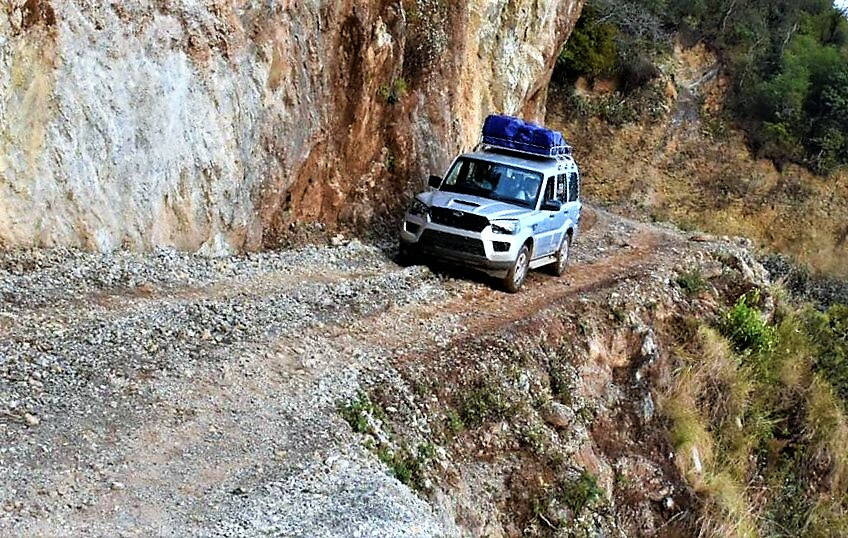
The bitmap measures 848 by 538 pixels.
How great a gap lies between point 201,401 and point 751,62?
111 ft

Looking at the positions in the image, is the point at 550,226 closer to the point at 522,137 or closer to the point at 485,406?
the point at 522,137

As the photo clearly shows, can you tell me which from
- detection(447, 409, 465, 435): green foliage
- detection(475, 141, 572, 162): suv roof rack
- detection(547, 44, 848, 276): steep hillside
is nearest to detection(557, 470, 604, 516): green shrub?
detection(447, 409, 465, 435): green foliage

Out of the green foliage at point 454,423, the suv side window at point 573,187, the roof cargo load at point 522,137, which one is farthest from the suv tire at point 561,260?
the green foliage at point 454,423

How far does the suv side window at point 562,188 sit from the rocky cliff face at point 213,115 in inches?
123

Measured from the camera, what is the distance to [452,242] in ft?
39.3

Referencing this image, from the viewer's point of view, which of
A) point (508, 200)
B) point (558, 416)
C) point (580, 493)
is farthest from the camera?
point (508, 200)

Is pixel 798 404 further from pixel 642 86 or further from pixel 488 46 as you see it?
pixel 642 86

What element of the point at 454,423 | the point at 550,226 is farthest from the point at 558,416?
the point at 550,226

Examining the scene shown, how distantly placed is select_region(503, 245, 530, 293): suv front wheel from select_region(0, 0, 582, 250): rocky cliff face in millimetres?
3189

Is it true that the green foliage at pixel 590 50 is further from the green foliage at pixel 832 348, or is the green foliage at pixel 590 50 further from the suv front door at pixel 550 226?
the suv front door at pixel 550 226

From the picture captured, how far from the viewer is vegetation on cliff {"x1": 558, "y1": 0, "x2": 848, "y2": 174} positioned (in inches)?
1291

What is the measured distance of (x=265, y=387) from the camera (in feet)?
25.0

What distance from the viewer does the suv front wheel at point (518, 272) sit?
39.9 ft

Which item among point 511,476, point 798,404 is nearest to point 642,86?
point 798,404
